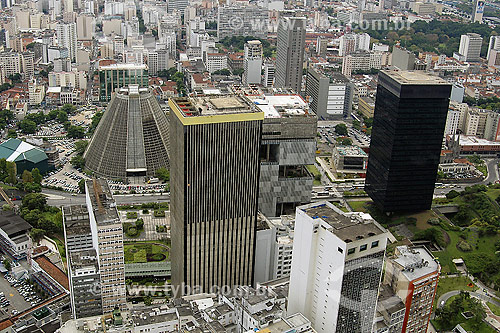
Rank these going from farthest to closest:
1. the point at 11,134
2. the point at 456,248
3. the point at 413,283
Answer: the point at 11,134
the point at 456,248
the point at 413,283

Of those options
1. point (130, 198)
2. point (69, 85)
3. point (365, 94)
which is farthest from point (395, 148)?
point (69, 85)

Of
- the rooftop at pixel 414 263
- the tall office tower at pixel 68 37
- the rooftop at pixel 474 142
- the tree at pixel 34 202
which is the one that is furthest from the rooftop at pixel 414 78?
the tall office tower at pixel 68 37

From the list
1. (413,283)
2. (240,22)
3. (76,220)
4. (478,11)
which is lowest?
(76,220)

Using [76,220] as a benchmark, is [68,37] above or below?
above

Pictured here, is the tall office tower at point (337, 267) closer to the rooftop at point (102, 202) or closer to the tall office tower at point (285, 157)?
the rooftop at point (102, 202)

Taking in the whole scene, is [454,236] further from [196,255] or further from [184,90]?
[184,90]

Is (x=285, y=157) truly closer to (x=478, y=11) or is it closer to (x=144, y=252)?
(x=144, y=252)

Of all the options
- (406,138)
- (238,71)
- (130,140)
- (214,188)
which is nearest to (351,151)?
(406,138)
